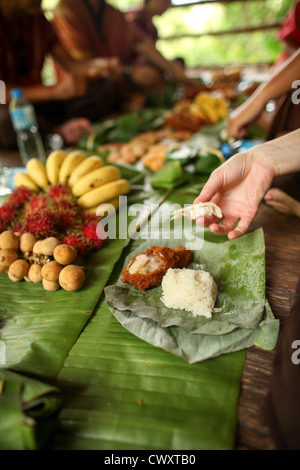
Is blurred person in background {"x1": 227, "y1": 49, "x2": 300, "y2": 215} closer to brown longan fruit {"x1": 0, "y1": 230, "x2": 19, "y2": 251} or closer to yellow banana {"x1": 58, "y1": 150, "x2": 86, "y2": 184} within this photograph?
yellow banana {"x1": 58, "y1": 150, "x2": 86, "y2": 184}

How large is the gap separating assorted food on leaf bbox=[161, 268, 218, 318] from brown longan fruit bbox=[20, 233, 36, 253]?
766mm

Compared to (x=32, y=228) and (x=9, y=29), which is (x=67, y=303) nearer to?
(x=32, y=228)

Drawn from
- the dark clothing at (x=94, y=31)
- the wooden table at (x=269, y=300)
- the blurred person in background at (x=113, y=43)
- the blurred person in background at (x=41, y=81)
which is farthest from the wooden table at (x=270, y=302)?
the dark clothing at (x=94, y=31)

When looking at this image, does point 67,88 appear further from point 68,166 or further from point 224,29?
point 224,29

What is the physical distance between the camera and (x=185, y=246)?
174 cm

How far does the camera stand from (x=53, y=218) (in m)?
1.68

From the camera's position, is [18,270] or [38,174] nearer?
[18,270]

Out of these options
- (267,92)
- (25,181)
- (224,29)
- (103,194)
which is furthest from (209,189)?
(224,29)

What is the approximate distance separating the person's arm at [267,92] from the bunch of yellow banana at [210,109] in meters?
1.61

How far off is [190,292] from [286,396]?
0.52m

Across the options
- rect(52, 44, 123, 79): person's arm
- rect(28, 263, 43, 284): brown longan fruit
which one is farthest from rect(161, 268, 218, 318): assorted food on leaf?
rect(52, 44, 123, 79): person's arm

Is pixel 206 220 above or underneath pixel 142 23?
underneath

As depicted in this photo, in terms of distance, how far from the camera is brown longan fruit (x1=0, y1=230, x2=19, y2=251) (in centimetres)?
162
